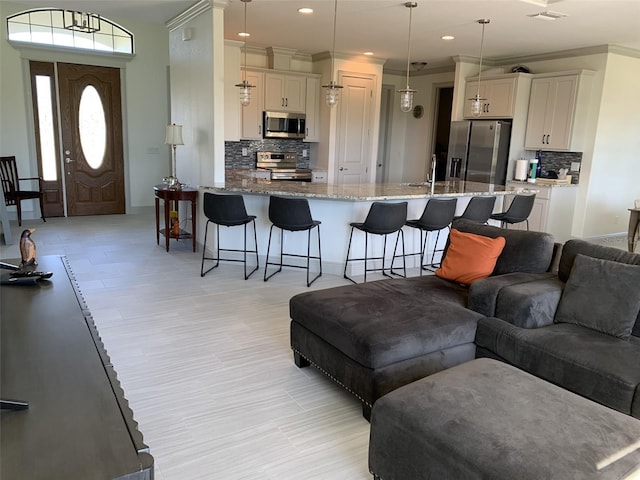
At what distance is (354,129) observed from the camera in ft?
27.6

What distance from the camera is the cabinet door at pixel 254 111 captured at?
302 inches

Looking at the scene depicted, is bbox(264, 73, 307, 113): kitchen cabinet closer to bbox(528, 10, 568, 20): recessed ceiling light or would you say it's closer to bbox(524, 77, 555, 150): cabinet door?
bbox(524, 77, 555, 150): cabinet door

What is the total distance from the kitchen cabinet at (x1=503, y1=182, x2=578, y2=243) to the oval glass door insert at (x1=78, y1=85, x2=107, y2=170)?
254 inches

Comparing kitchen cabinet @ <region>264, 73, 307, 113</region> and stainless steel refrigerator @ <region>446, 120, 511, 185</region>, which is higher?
kitchen cabinet @ <region>264, 73, 307, 113</region>

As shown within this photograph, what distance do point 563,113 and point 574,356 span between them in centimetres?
575

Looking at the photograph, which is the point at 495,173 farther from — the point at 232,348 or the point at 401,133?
the point at 232,348

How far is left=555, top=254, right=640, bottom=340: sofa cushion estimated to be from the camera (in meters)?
2.59

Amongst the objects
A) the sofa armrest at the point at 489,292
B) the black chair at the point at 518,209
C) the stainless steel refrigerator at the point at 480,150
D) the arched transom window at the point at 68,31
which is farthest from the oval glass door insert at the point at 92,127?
the sofa armrest at the point at 489,292

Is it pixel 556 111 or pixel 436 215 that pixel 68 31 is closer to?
pixel 436 215

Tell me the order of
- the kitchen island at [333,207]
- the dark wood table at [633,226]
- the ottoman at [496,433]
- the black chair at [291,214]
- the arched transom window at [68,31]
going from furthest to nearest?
the arched transom window at [68,31]
the dark wood table at [633,226]
the kitchen island at [333,207]
the black chair at [291,214]
the ottoman at [496,433]

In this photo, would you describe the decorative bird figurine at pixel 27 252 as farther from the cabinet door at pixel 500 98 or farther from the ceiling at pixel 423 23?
the cabinet door at pixel 500 98

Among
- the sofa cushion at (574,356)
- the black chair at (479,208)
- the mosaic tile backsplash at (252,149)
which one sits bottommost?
the sofa cushion at (574,356)

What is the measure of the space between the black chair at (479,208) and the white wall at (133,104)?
5.33 meters

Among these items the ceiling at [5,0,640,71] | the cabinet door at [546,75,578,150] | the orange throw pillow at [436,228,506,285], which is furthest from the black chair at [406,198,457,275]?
the cabinet door at [546,75,578,150]
